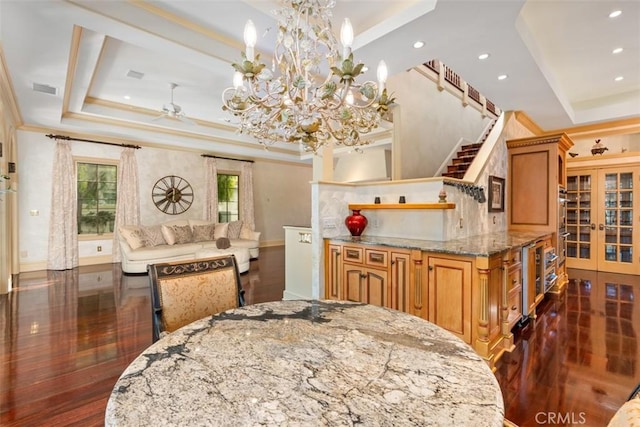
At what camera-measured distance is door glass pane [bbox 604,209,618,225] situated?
5.59 metres

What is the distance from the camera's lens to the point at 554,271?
165 inches

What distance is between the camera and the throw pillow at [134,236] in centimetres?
588

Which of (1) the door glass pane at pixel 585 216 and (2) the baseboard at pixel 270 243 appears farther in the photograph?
(2) the baseboard at pixel 270 243

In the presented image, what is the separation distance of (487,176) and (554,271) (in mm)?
1668

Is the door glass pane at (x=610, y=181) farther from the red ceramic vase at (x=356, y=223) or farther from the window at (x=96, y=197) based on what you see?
the window at (x=96, y=197)

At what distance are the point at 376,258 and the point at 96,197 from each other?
663 cm

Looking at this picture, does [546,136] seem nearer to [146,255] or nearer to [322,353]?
[322,353]

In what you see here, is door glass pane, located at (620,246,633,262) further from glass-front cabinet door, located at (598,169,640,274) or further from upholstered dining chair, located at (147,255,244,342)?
upholstered dining chair, located at (147,255,244,342)

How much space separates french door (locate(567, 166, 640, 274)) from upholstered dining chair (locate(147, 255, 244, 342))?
6.92 metres

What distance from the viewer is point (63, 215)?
6.08 m

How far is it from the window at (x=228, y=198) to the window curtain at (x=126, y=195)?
209 centimetres

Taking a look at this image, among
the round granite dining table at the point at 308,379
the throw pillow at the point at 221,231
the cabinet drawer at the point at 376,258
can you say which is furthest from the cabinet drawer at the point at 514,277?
the throw pillow at the point at 221,231

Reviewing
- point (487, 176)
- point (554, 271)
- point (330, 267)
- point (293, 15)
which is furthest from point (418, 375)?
point (554, 271)

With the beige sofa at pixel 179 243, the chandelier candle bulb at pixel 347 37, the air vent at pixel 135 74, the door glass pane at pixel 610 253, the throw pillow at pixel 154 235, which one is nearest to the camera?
the chandelier candle bulb at pixel 347 37
